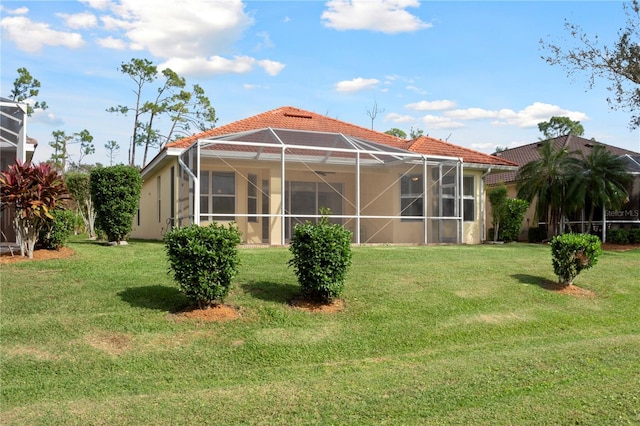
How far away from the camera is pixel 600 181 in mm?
20078

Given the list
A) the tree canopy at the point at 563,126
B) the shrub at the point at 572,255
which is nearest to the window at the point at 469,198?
the shrub at the point at 572,255

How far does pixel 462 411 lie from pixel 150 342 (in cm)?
366

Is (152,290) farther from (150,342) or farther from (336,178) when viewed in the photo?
(336,178)

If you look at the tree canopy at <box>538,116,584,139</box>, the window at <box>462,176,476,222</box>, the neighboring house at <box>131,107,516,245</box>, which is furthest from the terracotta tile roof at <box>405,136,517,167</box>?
the tree canopy at <box>538,116,584,139</box>

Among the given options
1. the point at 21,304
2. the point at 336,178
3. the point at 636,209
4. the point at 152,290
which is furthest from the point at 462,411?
the point at 636,209

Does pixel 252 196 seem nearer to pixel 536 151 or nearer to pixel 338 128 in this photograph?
pixel 338 128

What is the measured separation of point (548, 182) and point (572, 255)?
11916 mm

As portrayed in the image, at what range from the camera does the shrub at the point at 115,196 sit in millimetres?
12617

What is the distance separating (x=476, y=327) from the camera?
8.09m

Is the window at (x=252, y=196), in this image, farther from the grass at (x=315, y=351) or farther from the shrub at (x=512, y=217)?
the shrub at (x=512, y=217)

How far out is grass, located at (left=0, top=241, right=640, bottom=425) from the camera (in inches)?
194

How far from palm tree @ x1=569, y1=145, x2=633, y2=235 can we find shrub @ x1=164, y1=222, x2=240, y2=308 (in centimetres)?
1628

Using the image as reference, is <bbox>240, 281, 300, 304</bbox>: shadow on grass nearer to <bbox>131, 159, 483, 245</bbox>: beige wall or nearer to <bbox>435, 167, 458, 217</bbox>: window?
<bbox>131, 159, 483, 245</bbox>: beige wall

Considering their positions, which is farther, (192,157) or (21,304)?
(192,157)
